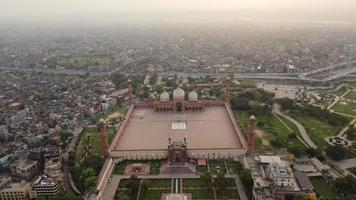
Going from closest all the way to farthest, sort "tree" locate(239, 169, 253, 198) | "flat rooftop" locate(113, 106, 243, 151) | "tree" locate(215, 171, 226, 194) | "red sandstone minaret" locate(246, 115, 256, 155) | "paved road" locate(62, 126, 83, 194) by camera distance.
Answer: "tree" locate(215, 171, 226, 194)
"tree" locate(239, 169, 253, 198)
"paved road" locate(62, 126, 83, 194)
"red sandstone minaret" locate(246, 115, 256, 155)
"flat rooftop" locate(113, 106, 243, 151)

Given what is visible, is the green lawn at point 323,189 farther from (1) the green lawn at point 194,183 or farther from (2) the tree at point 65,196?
(2) the tree at point 65,196

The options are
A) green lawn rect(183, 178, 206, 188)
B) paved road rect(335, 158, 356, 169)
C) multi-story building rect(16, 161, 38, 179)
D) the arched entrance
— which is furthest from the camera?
the arched entrance

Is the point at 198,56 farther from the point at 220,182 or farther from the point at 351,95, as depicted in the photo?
the point at 220,182

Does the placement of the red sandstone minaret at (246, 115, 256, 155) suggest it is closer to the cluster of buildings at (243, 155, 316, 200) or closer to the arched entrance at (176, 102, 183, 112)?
the cluster of buildings at (243, 155, 316, 200)

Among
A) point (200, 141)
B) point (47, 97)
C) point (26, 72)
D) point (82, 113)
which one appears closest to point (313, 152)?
point (200, 141)

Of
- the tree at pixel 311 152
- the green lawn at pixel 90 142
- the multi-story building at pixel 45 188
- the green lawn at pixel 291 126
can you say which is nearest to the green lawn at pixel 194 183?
the green lawn at pixel 90 142

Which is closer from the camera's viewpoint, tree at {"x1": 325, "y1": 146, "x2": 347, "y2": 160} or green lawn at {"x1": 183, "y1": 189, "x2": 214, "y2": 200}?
green lawn at {"x1": 183, "y1": 189, "x2": 214, "y2": 200}

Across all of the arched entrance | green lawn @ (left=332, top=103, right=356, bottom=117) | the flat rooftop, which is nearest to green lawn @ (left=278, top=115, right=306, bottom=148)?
the flat rooftop

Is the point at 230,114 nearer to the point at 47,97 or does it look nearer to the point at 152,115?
the point at 152,115
